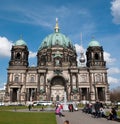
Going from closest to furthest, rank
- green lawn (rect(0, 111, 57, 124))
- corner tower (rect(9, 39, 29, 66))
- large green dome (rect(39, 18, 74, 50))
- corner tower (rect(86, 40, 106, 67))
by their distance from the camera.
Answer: green lawn (rect(0, 111, 57, 124)), corner tower (rect(9, 39, 29, 66)), corner tower (rect(86, 40, 106, 67)), large green dome (rect(39, 18, 74, 50))

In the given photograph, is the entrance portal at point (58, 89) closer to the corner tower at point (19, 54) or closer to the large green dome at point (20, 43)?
the corner tower at point (19, 54)

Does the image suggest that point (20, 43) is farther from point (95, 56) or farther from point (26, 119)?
point (26, 119)

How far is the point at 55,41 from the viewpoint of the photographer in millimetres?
90500

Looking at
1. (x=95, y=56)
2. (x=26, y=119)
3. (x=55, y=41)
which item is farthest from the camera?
(x=55, y=41)

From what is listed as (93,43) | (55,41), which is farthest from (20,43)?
(93,43)

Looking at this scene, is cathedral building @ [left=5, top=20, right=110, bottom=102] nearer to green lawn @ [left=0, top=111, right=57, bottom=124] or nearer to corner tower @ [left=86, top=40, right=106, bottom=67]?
corner tower @ [left=86, top=40, right=106, bottom=67]

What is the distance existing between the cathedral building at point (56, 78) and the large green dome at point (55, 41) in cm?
798

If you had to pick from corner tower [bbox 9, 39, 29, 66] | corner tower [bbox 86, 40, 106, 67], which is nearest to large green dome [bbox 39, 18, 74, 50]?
corner tower [bbox 9, 39, 29, 66]

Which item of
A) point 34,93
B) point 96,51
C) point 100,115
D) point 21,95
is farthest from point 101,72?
point 100,115

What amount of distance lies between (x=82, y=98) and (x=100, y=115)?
5648cm

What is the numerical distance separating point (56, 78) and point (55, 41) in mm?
19066

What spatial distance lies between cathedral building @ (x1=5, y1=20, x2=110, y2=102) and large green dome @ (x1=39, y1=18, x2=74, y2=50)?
7.98 m

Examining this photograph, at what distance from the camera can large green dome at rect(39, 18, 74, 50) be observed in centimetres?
9019

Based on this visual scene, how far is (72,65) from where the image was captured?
81062 mm
